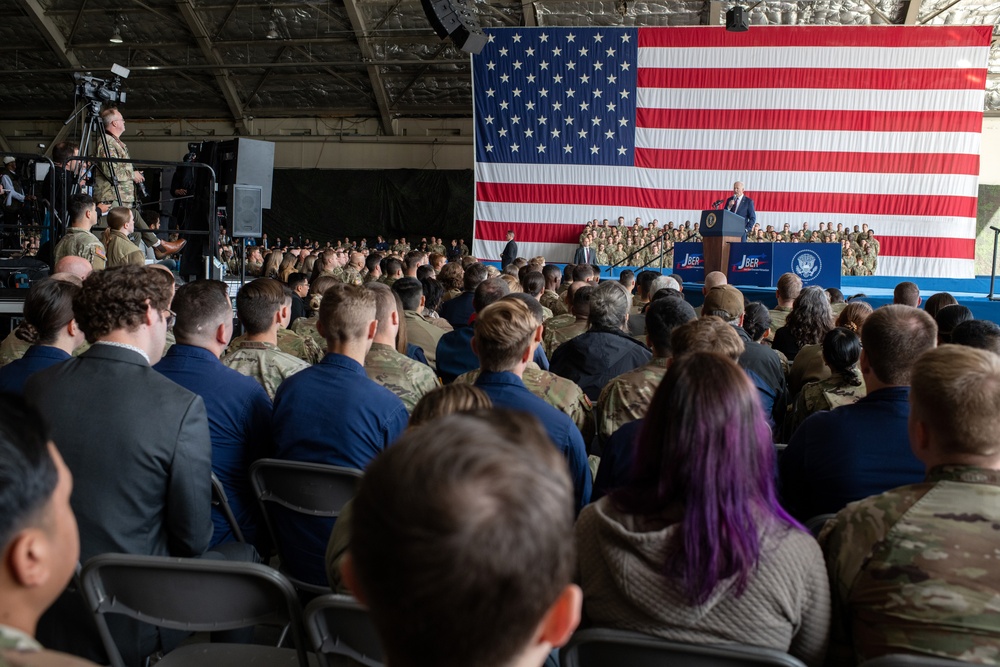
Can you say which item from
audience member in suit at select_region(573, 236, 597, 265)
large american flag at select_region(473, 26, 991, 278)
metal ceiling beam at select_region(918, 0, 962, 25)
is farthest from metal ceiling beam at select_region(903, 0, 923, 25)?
audience member in suit at select_region(573, 236, 597, 265)

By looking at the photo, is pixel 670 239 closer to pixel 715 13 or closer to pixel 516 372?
pixel 715 13

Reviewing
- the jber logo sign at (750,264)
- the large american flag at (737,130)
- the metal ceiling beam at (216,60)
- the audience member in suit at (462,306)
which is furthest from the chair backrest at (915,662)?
the metal ceiling beam at (216,60)

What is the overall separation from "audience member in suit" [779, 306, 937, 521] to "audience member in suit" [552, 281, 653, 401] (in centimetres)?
141

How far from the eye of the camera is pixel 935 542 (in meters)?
1.30

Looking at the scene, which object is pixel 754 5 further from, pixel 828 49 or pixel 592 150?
pixel 592 150

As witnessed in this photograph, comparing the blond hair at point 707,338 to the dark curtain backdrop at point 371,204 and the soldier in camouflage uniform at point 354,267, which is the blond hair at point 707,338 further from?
the dark curtain backdrop at point 371,204

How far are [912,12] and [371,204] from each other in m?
11.8

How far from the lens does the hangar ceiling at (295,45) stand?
14.9m

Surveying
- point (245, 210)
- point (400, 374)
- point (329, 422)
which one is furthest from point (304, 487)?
point (245, 210)

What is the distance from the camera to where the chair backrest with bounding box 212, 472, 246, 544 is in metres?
2.09

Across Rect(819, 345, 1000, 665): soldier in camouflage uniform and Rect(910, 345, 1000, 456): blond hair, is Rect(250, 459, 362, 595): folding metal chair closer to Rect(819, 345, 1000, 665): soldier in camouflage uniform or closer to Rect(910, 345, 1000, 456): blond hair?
Rect(819, 345, 1000, 665): soldier in camouflage uniform

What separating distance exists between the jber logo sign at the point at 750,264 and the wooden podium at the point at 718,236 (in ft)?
0.61

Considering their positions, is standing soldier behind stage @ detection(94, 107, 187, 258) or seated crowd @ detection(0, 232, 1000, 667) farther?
standing soldier behind stage @ detection(94, 107, 187, 258)

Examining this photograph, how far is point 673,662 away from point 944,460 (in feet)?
2.04
